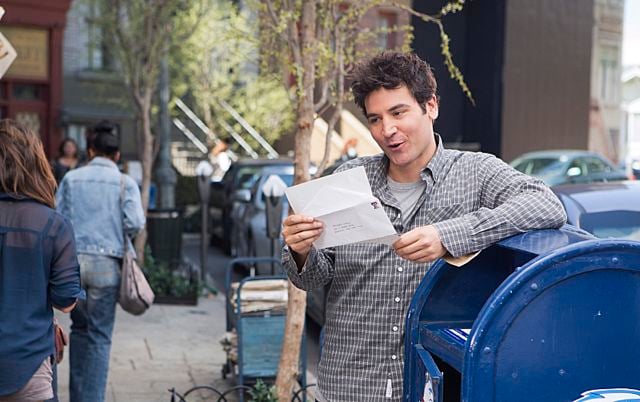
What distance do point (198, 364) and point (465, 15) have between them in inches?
720

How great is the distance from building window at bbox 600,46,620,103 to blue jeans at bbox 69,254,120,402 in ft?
70.0

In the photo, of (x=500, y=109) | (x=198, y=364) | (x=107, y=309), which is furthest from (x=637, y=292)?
(x=500, y=109)

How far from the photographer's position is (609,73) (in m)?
24.7

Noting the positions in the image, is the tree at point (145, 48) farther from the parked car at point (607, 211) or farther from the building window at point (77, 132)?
the building window at point (77, 132)

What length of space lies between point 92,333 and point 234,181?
988cm

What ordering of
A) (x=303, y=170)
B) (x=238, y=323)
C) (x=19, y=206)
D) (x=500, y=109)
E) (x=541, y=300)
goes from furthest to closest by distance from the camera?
(x=500, y=109)
(x=238, y=323)
(x=303, y=170)
(x=19, y=206)
(x=541, y=300)

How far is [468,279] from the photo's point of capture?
8.85 feet

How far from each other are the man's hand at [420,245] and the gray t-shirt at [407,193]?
12.7 inches

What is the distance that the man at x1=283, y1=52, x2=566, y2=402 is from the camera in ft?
8.69

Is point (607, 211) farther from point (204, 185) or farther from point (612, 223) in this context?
point (204, 185)

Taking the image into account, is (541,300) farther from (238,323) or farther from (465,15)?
(465,15)

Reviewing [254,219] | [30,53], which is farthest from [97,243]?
[30,53]

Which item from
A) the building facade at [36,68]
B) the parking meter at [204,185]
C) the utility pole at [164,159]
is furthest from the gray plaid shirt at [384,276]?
the building facade at [36,68]

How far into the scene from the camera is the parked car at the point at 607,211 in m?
5.31
